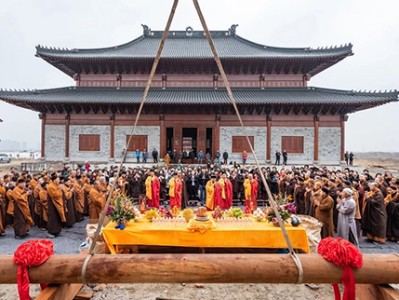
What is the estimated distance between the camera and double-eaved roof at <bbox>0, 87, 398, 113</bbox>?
58.2 feet

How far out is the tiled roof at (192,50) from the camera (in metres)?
20.5

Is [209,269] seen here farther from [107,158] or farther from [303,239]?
[107,158]

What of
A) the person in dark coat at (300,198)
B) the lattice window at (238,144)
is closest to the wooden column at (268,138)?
the lattice window at (238,144)

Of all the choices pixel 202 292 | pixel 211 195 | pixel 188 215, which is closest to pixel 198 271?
pixel 202 292

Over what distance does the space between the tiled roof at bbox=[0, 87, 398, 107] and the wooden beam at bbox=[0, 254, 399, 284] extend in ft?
54.1

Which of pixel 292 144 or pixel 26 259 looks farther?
pixel 292 144

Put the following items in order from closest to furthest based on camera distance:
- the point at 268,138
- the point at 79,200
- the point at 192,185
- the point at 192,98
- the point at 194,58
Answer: the point at 79,200
the point at 192,185
the point at 192,98
the point at 268,138
the point at 194,58

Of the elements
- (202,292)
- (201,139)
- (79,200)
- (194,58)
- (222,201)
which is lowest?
(202,292)

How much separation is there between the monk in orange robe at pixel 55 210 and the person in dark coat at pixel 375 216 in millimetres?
10103

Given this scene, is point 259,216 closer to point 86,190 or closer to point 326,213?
point 326,213

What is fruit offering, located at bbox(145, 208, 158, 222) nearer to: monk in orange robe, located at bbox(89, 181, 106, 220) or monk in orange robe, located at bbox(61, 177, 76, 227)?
monk in orange robe, located at bbox(89, 181, 106, 220)

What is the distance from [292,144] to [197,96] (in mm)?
9071

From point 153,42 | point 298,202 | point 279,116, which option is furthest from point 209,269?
point 153,42

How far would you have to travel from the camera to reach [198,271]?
2041 mm
